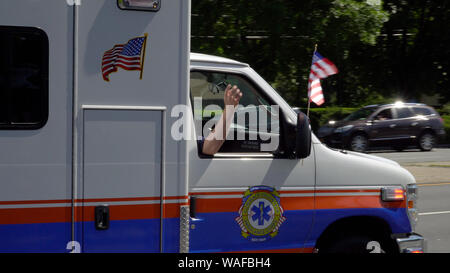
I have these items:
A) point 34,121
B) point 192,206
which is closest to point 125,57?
point 34,121

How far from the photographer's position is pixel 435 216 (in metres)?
10.4

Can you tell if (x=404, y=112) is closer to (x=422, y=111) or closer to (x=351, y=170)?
(x=422, y=111)

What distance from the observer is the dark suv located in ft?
74.8

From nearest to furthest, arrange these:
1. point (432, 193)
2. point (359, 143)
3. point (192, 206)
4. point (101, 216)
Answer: point (101, 216)
point (192, 206)
point (432, 193)
point (359, 143)

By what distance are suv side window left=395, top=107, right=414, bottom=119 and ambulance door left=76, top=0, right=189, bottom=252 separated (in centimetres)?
2068

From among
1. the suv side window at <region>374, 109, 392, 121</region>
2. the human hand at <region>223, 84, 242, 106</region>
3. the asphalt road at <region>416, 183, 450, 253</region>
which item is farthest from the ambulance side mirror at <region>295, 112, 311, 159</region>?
the suv side window at <region>374, 109, 392, 121</region>

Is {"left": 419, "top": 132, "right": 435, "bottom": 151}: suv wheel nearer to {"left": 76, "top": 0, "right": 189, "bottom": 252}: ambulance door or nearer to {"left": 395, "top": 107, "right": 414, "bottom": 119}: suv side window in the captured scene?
{"left": 395, "top": 107, "right": 414, "bottom": 119}: suv side window

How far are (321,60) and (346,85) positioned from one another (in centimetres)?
2941

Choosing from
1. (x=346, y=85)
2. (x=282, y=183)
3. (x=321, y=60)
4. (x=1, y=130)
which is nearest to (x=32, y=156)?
(x=1, y=130)

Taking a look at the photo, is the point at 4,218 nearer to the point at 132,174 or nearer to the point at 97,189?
the point at 97,189

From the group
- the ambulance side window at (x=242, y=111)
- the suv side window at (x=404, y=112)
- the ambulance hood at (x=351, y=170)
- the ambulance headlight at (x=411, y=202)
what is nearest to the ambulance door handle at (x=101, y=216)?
the ambulance side window at (x=242, y=111)

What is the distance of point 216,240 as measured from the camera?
14.8 feet

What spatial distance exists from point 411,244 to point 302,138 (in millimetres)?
1448

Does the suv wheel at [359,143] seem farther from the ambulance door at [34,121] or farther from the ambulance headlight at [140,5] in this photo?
the ambulance door at [34,121]
